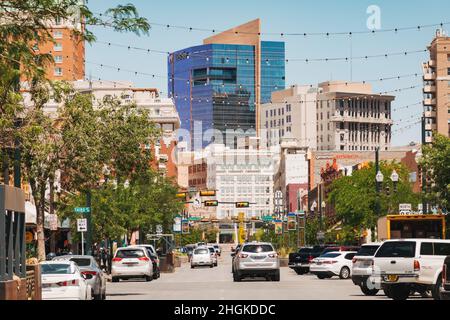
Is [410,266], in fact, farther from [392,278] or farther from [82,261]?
[82,261]

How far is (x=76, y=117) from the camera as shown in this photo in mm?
43688

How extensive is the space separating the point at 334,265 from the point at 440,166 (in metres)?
10.9

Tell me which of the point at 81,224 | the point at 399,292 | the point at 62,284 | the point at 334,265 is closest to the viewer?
the point at 62,284

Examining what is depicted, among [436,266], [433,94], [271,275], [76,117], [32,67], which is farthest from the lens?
[433,94]

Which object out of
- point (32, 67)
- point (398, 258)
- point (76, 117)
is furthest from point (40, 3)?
point (76, 117)

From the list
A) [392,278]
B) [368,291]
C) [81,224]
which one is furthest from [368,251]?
[81,224]

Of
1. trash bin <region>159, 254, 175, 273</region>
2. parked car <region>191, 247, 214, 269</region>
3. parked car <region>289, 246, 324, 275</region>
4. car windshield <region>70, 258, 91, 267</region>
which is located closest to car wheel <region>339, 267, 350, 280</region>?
parked car <region>289, 246, 324, 275</region>

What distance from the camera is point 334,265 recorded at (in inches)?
2173

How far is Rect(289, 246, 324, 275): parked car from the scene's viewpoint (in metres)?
65.2
